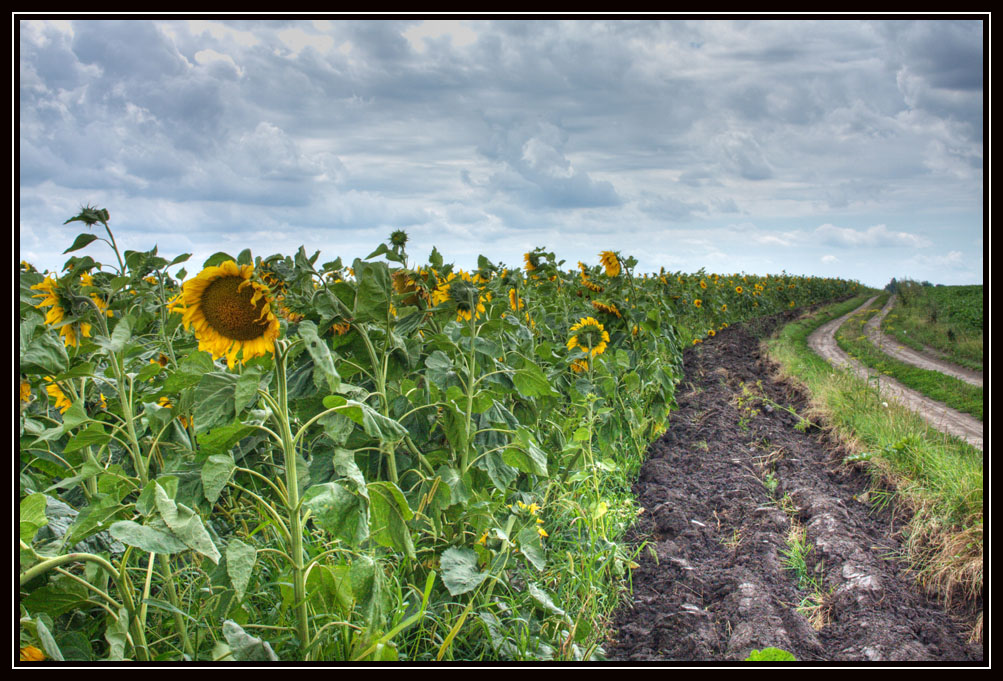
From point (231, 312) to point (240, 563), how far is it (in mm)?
688

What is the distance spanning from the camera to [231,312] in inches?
74.7

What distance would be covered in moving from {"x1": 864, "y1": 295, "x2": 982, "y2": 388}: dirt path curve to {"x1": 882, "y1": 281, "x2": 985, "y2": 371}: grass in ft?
0.62

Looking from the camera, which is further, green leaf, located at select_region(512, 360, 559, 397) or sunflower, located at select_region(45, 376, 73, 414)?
green leaf, located at select_region(512, 360, 559, 397)

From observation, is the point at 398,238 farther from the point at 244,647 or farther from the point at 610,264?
the point at 610,264

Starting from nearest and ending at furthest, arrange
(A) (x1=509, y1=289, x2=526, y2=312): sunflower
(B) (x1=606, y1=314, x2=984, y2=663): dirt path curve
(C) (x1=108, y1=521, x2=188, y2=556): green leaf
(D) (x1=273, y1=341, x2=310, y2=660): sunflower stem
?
1. (C) (x1=108, y1=521, x2=188, y2=556): green leaf
2. (D) (x1=273, y1=341, x2=310, y2=660): sunflower stem
3. (B) (x1=606, y1=314, x2=984, y2=663): dirt path curve
4. (A) (x1=509, y1=289, x2=526, y2=312): sunflower

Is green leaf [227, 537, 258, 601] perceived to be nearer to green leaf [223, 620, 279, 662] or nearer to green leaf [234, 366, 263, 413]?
green leaf [223, 620, 279, 662]

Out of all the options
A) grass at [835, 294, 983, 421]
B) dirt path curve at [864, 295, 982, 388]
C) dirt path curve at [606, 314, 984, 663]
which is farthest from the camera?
dirt path curve at [864, 295, 982, 388]

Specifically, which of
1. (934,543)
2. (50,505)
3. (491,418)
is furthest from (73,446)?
(934,543)

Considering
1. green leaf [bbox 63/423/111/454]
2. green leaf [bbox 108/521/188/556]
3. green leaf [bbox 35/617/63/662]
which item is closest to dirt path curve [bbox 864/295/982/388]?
green leaf [bbox 63/423/111/454]

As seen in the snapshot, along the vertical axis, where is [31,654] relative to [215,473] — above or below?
below

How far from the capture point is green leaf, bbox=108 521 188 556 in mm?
1272

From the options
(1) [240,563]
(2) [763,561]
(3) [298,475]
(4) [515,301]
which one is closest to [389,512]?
(1) [240,563]

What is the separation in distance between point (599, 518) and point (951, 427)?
511 cm
